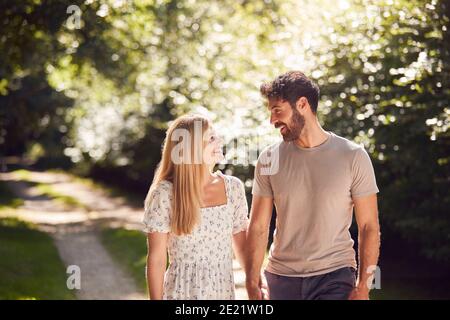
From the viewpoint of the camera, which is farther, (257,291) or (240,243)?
(240,243)

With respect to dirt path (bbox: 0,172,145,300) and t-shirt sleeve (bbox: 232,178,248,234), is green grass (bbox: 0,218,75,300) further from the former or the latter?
t-shirt sleeve (bbox: 232,178,248,234)

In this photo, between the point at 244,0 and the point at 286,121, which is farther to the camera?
the point at 244,0

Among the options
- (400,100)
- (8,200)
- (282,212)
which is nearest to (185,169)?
(282,212)

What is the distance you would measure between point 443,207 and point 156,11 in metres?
11.9

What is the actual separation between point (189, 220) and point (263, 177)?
0.60 m

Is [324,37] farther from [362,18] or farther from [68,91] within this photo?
[68,91]

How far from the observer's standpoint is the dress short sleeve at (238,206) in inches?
182

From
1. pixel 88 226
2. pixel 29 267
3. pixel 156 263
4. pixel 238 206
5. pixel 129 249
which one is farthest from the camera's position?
pixel 88 226

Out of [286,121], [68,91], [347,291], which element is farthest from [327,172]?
[68,91]

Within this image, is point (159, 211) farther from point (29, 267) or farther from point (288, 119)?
point (29, 267)

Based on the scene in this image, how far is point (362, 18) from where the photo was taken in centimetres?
1087

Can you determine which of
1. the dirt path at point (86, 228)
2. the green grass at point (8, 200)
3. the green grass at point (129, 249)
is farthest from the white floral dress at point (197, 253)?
the green grass at point (8, 200)

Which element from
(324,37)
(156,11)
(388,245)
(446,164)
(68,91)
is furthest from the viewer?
(68,91)

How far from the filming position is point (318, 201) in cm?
444
